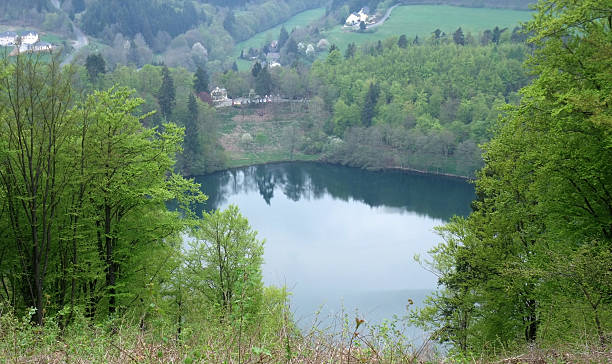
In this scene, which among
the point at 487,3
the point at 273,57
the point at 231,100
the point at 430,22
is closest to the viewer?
the point at 231,100

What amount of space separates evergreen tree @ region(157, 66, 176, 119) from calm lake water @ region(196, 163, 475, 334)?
32.1 ft

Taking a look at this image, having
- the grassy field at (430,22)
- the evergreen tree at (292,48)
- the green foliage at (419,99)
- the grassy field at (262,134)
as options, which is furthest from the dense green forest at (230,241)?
the grassy field at (430,22)

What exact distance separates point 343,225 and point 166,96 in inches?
1153

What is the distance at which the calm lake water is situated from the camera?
2880 centimetres

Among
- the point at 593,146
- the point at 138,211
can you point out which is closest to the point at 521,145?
the point at 593,146

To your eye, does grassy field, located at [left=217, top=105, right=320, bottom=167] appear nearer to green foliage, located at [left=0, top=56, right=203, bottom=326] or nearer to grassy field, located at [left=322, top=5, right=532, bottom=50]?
grassy field, located at [left=322, top=5, right=532, bottom=50]

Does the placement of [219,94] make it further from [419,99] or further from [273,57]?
[273,57]

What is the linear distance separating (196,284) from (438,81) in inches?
2435

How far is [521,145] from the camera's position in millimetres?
11523

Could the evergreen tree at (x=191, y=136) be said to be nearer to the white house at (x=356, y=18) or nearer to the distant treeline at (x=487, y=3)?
the white house at (x=356, y=18)

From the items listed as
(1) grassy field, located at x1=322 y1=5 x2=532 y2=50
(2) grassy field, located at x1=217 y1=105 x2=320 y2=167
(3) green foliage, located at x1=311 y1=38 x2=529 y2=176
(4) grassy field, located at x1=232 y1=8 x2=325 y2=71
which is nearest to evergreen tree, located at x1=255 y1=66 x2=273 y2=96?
(2) grassy field, located at x1=217 y1=105 x2=320 y2=167

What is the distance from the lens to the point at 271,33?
128750 mm

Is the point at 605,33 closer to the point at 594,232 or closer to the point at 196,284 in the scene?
the point at 594,232

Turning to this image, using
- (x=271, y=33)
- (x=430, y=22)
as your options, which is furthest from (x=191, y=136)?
(x=271, y=33)
